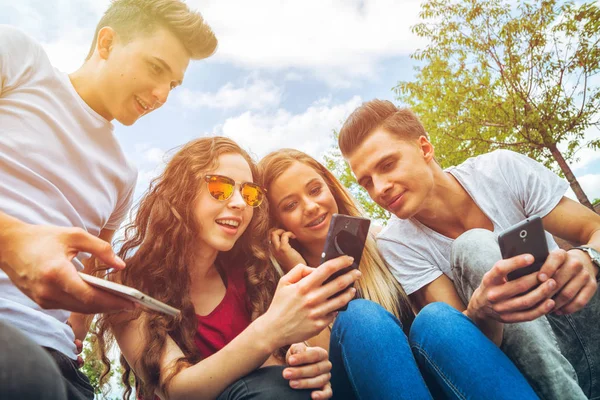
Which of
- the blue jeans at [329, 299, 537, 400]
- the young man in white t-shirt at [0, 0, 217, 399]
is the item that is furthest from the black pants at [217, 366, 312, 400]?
the young man in white t-shirt at [0, 0, 217, 399]

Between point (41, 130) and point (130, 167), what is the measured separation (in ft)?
2.32

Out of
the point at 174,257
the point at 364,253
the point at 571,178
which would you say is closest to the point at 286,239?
the point at 364,253

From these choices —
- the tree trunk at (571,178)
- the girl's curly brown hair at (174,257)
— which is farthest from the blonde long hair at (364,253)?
the tree trunk at (571,178)

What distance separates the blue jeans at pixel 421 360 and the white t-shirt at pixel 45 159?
149cm

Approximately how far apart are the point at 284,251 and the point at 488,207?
1.66 metres

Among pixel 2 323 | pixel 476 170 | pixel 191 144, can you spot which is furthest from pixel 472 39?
pixel 2 323

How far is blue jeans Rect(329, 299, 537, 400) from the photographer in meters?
1.71

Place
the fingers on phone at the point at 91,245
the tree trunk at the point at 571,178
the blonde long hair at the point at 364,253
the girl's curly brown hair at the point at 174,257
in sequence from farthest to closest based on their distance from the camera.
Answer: the tree trunk at the point at 571,178
the blonde long hair at the point at 364,253
the girl's curly brown hair at the point at 174,257
the fingers on phone at the point at 91,245

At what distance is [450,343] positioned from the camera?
6.01 ft

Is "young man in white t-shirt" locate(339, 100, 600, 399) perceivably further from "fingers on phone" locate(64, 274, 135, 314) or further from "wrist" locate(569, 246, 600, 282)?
"fingers on phone" locate(64, 274, 135, 314)

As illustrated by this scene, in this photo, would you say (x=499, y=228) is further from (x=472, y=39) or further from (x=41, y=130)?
(x=472, y=39)

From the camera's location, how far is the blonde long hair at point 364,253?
293 cm

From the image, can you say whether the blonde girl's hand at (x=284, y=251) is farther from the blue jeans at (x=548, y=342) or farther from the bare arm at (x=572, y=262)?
the bare arm at (x=572, y=262)

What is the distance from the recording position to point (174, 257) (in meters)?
2.65
